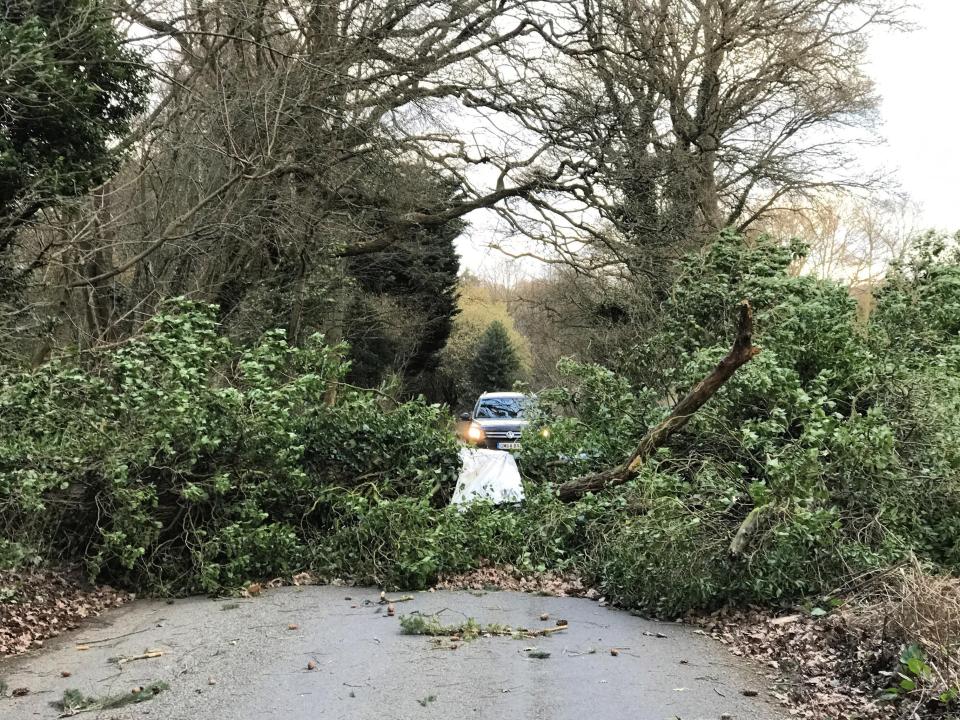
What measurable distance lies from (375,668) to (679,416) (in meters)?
4.52

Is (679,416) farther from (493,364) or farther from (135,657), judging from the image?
(493,364)

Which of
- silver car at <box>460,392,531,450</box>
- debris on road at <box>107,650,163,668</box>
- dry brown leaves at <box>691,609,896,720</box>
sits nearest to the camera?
dry brown leaves at <box>691,609,896,720</box>

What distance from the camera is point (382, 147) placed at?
15.6m

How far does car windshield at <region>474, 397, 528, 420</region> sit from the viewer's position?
18062 mm

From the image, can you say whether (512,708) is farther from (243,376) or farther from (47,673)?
(243,376)

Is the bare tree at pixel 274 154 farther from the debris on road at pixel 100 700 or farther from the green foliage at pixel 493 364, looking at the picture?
the green foliage at pixel 493 364

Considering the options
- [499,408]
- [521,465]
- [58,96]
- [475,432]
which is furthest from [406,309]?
[58,96]

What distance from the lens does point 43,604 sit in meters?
7.62

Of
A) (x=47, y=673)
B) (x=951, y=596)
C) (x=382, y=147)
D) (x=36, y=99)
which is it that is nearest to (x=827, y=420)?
(x=951, y=596)

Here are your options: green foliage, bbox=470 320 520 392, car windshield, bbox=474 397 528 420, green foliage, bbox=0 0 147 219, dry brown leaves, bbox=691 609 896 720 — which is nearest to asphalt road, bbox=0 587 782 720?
dry brown leaves, bbox=691 609 896 720

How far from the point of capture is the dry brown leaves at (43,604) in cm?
688

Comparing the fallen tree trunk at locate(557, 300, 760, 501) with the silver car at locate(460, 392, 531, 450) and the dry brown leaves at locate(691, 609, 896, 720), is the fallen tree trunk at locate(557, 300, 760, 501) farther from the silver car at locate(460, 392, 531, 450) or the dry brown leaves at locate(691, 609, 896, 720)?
the silver car at locate(460, 392, 531, 450)

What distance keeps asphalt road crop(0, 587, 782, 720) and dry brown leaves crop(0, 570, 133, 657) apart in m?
0.23

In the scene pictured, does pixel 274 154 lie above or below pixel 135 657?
above
